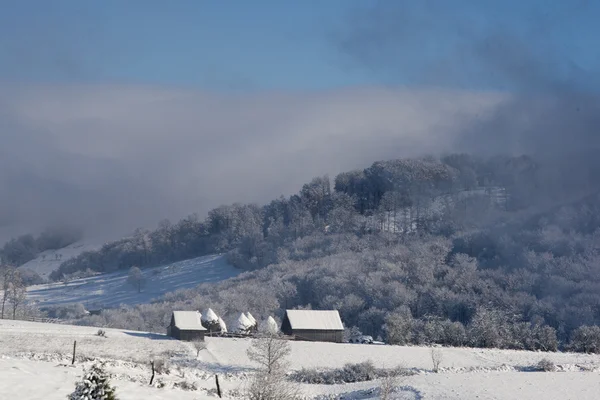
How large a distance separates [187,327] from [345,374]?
2312cm

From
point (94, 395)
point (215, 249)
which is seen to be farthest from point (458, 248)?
point (94, 395)

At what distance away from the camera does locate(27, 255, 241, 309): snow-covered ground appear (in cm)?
15200

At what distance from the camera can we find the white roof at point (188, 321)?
73.3m

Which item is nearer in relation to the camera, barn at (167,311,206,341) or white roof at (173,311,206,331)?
barn at (167,311,206,341)

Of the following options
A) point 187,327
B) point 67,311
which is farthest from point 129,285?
point 187,327

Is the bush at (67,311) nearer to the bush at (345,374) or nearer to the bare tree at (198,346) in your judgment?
the bare tree at (198,346)

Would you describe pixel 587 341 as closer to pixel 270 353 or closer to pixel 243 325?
pixel 243 325

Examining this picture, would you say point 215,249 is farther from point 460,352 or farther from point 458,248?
point 460,352

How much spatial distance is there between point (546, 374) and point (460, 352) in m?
13.6

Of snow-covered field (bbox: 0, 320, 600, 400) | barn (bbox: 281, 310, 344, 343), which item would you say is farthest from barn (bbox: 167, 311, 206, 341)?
barn (bbox: 281, 310, 344, 343)

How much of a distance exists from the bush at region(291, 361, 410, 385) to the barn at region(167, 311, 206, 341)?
1894 centimetres

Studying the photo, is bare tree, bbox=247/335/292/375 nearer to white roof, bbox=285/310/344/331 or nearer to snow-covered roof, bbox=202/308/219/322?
snow-covered roof, bbox=202/308/219/322

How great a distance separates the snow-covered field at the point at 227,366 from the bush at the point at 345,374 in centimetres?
194

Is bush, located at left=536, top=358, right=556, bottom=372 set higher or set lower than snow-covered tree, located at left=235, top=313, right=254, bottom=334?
lower
